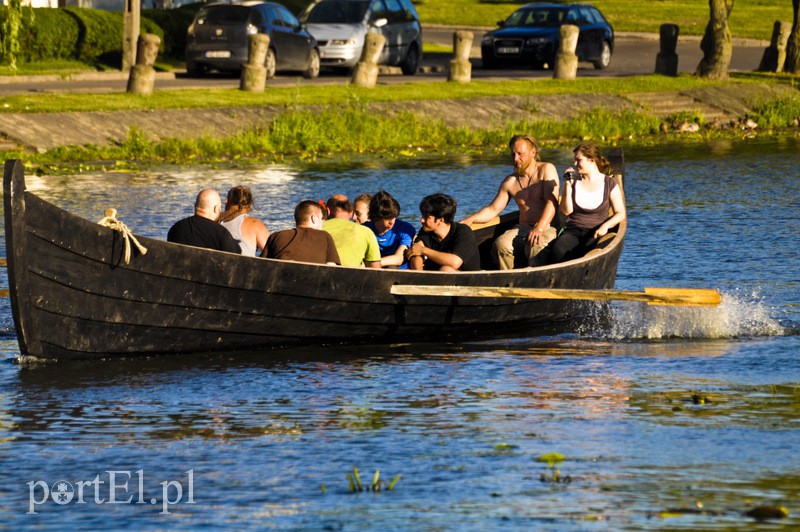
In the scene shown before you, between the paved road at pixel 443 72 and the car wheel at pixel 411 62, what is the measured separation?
1.02 feet

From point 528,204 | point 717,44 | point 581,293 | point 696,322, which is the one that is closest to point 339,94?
point 717,44

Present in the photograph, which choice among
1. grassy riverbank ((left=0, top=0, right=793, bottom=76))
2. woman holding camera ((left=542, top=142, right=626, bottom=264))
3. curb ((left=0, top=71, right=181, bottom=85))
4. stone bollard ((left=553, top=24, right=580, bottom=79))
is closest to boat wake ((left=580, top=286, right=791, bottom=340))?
woman holding camera ((left=542, top=142, right=626, bottom=264))

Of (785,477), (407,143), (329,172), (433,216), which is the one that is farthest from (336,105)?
(785,477)

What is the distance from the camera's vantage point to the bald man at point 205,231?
1198 cm

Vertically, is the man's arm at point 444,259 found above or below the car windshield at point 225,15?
below

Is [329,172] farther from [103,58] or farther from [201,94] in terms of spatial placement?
[103,58]

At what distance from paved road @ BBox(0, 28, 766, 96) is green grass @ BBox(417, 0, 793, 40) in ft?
8.73

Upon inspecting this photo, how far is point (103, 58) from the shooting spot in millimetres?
36906

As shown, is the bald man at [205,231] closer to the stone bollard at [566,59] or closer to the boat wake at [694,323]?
the boat wake at [694,323]

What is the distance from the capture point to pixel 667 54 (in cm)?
3738

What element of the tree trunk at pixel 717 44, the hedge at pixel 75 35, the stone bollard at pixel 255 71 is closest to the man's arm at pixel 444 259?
the stone bollard at pixel 255 71

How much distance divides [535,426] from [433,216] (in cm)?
379

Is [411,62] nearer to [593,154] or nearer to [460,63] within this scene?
[460,63]

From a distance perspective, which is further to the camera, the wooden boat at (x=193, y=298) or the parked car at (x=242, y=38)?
the parked car at (x=242, y=38)
